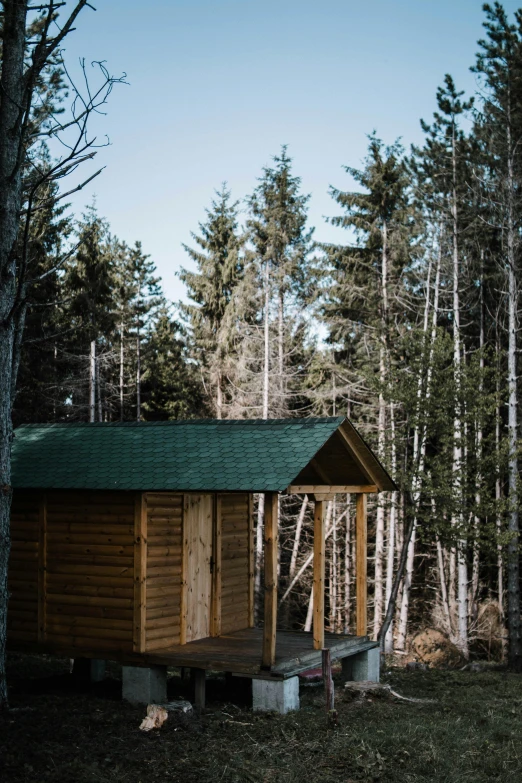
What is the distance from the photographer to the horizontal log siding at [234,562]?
1284 centimetres

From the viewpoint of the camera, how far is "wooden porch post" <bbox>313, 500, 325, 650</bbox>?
10961mm

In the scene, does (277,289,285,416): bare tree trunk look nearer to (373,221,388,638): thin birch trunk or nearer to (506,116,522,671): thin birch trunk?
(373,221,388,638): thin birch trunk

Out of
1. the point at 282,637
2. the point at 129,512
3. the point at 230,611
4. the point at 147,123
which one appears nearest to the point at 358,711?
the point at 282,637

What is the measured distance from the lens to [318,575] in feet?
36.3

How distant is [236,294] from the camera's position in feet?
84.6

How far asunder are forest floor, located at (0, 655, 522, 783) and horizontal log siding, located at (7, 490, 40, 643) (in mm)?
942

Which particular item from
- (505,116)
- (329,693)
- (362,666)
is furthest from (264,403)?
(329,693)

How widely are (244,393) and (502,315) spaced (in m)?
8.60

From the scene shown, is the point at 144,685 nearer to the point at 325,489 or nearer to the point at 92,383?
the point at 325,489

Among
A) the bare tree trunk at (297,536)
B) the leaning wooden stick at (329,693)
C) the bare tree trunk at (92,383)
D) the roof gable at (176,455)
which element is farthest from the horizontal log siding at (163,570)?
the bare tree trunk at (297,536)

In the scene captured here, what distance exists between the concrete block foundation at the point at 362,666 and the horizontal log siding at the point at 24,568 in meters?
4.99

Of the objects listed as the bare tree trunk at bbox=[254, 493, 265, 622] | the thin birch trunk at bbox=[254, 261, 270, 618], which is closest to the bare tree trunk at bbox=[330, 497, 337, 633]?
the bare tree trunk at bbox=[254, 493, 265, 622]

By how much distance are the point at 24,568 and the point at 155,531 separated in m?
2.38

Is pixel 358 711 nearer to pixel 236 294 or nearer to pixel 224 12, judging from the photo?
pixel 224 12
